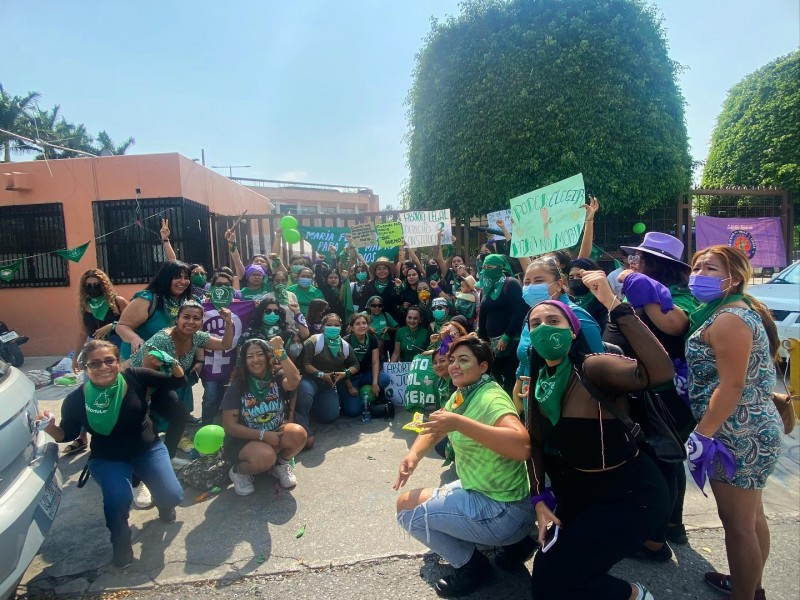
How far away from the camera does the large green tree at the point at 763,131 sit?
37.2ft

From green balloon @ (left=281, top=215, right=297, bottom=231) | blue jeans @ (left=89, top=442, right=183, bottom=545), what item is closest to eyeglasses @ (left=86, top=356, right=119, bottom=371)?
blue jeans @ (left=89, top=442, right=183, bottom=545)

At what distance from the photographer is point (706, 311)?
7.63ft

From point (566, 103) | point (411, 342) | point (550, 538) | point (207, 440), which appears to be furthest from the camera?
point (566, 103)

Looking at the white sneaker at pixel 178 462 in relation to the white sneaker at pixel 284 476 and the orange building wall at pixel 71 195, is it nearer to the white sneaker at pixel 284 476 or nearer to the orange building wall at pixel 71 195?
the white sneaker at pixel 284 476

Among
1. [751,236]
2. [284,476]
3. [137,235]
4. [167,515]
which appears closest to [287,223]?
[137,235]

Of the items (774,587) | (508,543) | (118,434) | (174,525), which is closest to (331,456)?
(174,525)

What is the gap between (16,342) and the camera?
8469 mm

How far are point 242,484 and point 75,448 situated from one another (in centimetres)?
198

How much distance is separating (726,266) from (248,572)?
3.02 m

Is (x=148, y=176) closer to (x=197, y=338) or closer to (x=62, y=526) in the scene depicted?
(x=197, y=338)

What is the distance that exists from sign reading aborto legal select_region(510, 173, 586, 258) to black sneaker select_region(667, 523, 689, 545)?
256cm

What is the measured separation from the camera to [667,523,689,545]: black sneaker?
2.90 meters

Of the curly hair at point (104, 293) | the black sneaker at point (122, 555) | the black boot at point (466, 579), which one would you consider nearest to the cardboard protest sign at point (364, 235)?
the curly hair at point (104, 293)

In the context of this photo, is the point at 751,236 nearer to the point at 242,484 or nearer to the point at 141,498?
the point at 242,484
